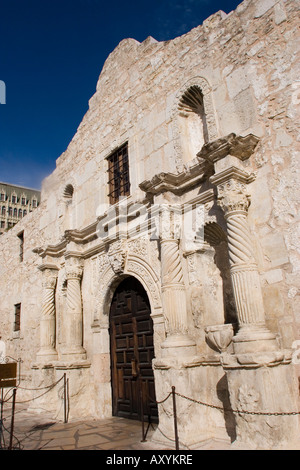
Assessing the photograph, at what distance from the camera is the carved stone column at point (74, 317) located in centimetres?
735

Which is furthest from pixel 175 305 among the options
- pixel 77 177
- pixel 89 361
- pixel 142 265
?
pixel 77 177

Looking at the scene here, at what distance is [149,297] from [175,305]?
0.90 metres

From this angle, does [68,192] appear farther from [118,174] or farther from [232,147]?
[232,147]

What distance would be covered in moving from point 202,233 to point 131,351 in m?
2.65

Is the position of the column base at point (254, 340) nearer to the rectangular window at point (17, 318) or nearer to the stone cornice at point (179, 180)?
the stone cornice at point (179, 180)

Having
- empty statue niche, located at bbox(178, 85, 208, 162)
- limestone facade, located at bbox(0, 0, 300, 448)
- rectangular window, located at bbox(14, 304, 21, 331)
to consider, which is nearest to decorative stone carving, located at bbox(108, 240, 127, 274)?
limestone facade, located at bbox(0, 0, 300, 448)

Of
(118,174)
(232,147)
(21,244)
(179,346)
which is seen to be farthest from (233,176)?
(21,244)

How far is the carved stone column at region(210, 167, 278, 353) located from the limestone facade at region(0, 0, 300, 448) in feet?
0.05

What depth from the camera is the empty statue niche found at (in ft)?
19.8

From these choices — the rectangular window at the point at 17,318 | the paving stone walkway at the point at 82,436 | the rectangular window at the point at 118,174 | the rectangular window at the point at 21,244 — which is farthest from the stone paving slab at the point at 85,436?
the rectangular window at the point at 21,244

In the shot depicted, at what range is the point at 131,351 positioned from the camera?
6.52 m

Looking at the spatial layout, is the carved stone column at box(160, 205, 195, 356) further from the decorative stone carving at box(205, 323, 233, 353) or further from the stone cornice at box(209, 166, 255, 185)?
the stone cornice at box(209, 166, 255, 185)

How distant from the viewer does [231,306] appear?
5.02 meters
